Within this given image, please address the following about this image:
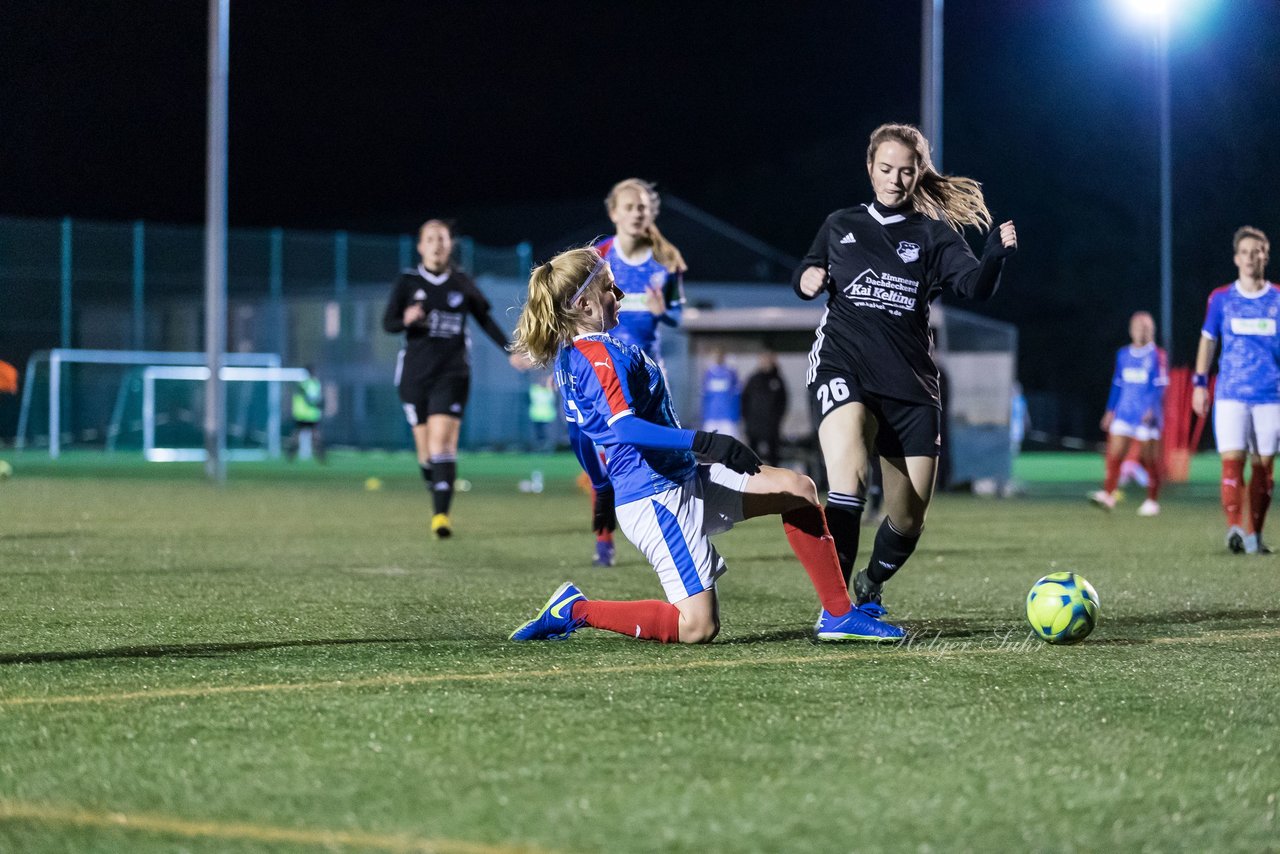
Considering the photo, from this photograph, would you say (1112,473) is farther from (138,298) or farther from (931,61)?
(138,298)

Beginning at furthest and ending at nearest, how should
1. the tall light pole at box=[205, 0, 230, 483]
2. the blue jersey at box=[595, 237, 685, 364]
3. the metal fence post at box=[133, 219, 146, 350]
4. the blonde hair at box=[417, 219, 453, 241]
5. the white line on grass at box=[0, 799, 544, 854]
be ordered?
the metal fence post at box=[133, 219, 146, 350] < the tall light pole at box=[205, 0, 230, 483] < the blonde hair at box=[417, 219, 453, 241] < the blue jersey at box=[595, 237, 685, 364] < the white line on grass at box=[0, 799, 544, 854]

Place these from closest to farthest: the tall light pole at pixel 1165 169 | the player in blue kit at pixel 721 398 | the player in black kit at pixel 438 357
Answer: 1. the player in black kit at pixel 438 357
2. the player in blue kit at pixel 721 398
3. the tall light pole at pixel 1165 169

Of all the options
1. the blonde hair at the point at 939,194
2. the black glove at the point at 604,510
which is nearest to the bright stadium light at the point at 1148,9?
the black glove at the point at 604,510

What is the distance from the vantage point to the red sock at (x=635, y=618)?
19.4 feet

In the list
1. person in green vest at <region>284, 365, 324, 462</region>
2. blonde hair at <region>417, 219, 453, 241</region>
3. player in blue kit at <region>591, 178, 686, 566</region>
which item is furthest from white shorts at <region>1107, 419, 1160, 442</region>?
person in green vest at <region>284, 365, 324, 462</region>

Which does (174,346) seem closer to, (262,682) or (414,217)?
(414,217)

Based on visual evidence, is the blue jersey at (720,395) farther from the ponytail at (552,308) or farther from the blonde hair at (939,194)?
the ponytail at (552,308)

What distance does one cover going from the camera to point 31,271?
112 feet

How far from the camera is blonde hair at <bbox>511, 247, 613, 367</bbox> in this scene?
18.9 feet

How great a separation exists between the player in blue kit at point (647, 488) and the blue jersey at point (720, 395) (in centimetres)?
1399

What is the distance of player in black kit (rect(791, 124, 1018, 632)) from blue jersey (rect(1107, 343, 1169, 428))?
11.0m

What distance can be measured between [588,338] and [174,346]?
31.4 metres

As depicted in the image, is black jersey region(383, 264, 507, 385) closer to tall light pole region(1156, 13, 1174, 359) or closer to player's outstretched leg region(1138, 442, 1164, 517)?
player's outstretched leg region(1138, 442, 1164, 517)

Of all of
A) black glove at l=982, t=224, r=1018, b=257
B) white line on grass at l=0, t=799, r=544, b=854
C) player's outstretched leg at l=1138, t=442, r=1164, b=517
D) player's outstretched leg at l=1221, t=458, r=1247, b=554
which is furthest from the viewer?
player's outstretched leg at l=1138, t=442, r=1164, b=517
